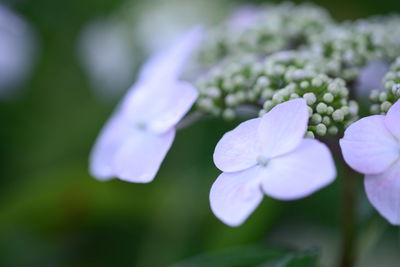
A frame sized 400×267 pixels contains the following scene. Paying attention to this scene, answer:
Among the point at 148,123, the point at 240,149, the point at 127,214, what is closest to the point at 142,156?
the point at 148,123

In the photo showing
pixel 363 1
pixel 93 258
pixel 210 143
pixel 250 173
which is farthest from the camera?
pixel 363 1

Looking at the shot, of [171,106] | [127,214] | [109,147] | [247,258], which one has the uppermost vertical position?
[171,106]

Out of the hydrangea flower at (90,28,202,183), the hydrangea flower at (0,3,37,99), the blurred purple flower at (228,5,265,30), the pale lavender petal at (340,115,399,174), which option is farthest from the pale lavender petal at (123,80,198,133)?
the hydrangea flower at (0,3,37,99)

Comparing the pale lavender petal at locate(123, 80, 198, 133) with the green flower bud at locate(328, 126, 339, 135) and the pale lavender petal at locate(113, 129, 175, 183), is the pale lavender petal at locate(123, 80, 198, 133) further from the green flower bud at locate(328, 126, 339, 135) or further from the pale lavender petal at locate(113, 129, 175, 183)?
the green flower bud at locate(328, 126, 339, 135)

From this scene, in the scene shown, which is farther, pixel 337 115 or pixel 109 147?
pixel 109 147

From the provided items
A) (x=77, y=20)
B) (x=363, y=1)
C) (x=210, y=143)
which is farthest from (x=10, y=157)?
(x=363, y=1)

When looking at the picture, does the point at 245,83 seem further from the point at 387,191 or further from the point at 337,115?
the point at 387,191

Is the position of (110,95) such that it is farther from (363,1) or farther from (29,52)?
(363,1)
